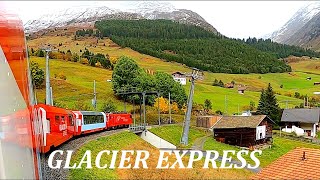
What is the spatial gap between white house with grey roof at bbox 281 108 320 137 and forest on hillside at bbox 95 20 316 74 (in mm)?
32500

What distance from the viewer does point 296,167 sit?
20.8 ft

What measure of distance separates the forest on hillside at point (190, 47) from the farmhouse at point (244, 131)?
3819 centimetres

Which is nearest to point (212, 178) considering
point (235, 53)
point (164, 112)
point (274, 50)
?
point (164, 112)

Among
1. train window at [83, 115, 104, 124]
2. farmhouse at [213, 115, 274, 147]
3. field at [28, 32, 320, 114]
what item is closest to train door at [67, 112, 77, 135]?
train window at [83, 115, 104, 124]

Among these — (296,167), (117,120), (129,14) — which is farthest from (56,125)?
(129,14)

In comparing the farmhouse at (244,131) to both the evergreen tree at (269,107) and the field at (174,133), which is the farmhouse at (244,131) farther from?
the evergreen tree at (269,107)

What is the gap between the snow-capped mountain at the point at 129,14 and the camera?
423 ft

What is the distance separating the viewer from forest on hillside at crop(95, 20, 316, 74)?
63525mm

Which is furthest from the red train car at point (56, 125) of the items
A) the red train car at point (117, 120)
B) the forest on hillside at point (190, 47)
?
the forest on hillside at point (190, 47)

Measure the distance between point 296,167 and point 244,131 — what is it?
522 inches

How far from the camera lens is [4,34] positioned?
879 mm

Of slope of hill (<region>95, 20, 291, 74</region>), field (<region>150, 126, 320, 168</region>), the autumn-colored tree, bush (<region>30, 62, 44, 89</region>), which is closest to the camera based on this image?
bush (<region>30, 62, 44, 89</region>)

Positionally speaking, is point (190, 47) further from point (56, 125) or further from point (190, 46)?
point (56, 125)

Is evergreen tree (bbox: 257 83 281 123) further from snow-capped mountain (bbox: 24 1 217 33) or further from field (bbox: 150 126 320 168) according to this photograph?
snow-capped mountain (bbox: 24 1 217 33)
